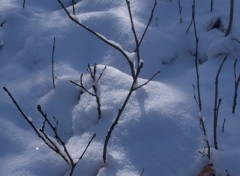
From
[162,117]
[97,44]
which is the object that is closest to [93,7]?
[97,44]

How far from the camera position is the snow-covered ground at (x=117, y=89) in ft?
6.06

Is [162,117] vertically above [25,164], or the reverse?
[162,117]

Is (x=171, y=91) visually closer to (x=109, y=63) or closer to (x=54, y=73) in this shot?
(x=109, y=63)

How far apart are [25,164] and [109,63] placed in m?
0.95

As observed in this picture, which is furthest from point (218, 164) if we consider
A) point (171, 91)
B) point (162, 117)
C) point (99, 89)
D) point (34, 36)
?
point (34, 36)

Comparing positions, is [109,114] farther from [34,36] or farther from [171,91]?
[34,36]

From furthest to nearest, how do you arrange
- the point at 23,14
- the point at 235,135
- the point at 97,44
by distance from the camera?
the point at 23,14 < the point at 97,44 < the point at 235,135

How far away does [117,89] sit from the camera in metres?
2.24

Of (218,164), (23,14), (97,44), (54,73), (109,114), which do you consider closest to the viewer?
(218,164)

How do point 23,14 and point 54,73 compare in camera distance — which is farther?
point 23,14

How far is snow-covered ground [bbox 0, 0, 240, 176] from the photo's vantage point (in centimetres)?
185

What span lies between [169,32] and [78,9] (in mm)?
883

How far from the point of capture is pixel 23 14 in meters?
3.12

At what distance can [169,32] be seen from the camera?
A: 9.13 ft
